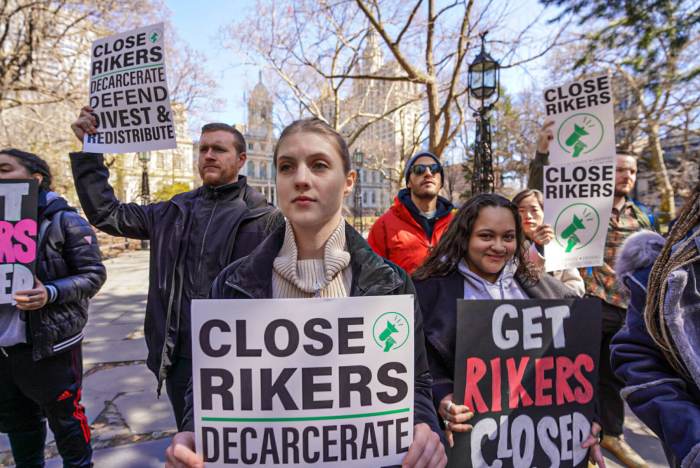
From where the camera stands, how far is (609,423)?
314cm

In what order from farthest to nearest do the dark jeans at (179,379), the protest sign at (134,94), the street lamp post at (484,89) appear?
the street lamp post at (484,89)
the protest sign at (134,94)
the dark jeans at (179,379)

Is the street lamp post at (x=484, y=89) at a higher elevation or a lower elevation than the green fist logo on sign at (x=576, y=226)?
higher

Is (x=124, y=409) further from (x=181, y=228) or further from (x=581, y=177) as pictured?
(x=581, y=177)

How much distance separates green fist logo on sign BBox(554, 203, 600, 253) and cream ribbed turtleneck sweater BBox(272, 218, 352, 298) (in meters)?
2.17

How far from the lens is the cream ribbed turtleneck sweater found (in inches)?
58.7

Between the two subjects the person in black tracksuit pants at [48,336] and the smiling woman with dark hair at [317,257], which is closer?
the smiling woman with dark hair at [317,257]

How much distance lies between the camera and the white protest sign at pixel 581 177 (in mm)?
3076

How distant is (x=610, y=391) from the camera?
3191mm

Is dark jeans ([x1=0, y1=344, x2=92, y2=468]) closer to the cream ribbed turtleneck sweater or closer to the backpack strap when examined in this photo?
the backpack strap

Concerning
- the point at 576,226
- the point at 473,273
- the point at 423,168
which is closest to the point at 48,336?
the point at 473,273

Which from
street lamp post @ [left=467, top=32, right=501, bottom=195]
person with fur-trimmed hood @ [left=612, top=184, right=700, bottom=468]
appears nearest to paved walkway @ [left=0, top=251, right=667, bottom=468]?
person with fur-trimmed hood @ [left=612, top=184, right=700, bottom=468]

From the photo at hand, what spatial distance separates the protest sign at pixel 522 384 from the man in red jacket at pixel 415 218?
5.07 ft

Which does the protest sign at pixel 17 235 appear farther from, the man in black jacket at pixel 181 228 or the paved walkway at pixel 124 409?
the paved walkway at pixel 124 409

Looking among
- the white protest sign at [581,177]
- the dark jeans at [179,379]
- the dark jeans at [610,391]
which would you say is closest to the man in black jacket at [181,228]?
the dark jeans at [179,379]
